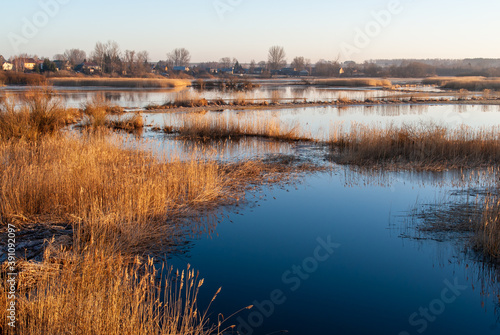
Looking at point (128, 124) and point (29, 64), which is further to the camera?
point (29, 64)

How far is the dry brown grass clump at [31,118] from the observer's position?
9820 mm

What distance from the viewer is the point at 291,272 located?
5160 millimetres

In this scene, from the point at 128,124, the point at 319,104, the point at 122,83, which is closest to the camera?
the point at 128,124

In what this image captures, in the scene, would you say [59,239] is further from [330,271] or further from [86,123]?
[86,123]

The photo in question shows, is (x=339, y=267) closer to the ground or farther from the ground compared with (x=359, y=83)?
closer to the ground

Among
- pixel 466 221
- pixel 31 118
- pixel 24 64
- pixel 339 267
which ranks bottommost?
pixel 339 267

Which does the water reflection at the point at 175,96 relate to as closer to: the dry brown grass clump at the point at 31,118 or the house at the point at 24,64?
the dry brown grass clump at the point at 31,118

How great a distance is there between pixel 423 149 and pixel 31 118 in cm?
1066

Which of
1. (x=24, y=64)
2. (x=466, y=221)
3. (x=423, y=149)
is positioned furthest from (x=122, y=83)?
(x=466, y=221)

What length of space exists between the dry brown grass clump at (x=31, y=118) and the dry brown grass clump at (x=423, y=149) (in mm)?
8126

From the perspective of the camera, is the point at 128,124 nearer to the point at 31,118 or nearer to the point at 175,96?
the point at 31,118

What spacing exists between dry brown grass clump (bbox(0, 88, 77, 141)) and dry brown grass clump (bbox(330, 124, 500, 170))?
813cm

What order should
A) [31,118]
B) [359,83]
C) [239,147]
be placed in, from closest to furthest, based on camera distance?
1. [31,118]
2. [239,147]
3. [359,83]

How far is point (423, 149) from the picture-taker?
431 inches
